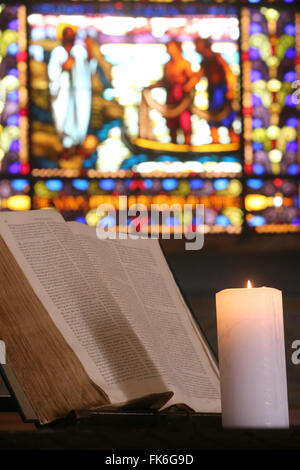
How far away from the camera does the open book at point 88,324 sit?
2.58 feet

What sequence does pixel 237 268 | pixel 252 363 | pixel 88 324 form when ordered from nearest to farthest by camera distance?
pixel 252 363
pixel 88 324
pixel 237 268

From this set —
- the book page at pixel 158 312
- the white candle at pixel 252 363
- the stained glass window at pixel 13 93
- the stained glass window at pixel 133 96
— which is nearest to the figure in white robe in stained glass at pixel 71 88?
the stained glass window at pixel 133 96

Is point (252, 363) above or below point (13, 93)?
below

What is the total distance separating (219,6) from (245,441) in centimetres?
290

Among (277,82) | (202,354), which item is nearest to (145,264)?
(202,354)

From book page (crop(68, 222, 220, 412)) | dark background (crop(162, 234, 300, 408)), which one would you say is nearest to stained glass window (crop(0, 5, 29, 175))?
dark background (crop(162, 234, 300, 408))

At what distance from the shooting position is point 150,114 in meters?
3.16

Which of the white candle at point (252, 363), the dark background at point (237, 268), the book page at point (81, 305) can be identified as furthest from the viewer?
the dark background at point (237, 268)

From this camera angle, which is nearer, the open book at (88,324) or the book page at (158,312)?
the open book at (88,324)

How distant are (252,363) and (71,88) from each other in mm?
2487

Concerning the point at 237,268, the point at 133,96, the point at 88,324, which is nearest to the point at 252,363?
the point at 88,324

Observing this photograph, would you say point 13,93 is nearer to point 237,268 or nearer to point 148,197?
point 148,197

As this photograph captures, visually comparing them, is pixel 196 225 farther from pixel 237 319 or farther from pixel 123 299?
pixel 237 319

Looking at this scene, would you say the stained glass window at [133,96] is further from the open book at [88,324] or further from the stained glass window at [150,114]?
the open book at [88,324]
